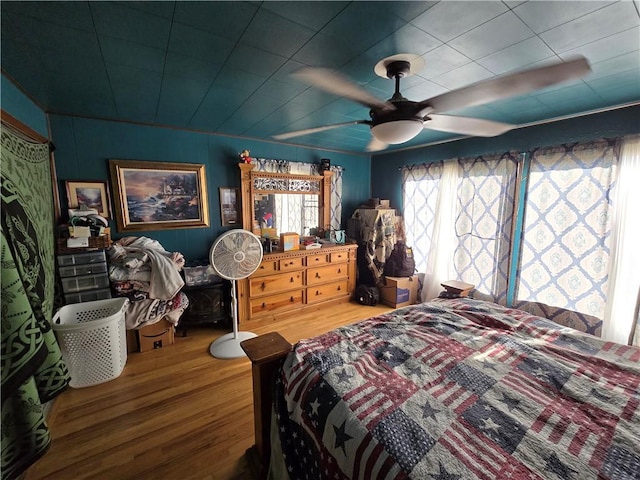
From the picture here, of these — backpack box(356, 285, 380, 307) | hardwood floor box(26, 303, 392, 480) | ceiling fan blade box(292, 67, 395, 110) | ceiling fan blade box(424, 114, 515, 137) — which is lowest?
hardwood floor box(26, 303, 392, 480)

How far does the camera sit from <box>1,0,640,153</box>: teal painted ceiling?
3.51 feet

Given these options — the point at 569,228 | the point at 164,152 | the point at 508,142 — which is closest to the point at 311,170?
the point at 164,152

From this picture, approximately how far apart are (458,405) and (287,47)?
69.0 inches

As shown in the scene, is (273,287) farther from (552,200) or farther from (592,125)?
(592,125)

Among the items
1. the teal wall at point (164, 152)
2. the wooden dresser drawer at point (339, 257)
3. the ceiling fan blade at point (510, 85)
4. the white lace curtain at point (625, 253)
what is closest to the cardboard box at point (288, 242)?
the wooden dresser drawer at point (339, 257)

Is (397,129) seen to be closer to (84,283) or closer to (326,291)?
(326,291)

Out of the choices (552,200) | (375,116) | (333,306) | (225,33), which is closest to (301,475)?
(375,116)

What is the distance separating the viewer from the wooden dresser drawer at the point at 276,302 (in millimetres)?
3098

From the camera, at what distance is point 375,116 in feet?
4.92

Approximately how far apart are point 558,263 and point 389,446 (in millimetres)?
2800

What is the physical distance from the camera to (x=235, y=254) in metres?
2.35

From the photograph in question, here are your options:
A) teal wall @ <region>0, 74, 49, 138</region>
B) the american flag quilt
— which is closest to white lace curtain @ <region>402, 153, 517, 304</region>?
the american flag quilt

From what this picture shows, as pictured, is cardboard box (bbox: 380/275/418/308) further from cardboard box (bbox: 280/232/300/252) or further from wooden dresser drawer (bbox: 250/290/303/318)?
cardboard box (bbox: 280/232/300/252)

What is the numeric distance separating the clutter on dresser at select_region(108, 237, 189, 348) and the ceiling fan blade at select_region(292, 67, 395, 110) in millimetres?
2066
